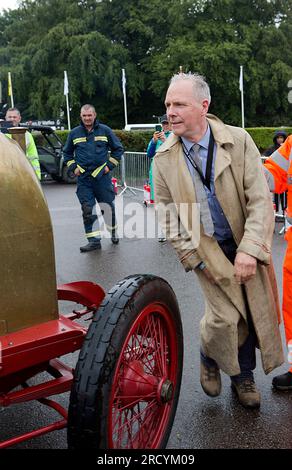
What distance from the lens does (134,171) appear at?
1462 centimetres

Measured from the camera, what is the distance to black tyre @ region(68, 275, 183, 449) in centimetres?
209

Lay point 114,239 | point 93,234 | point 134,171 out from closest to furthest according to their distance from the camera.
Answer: point 93,234, point 114,239, point 134,171

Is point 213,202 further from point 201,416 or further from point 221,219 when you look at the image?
point 201,416

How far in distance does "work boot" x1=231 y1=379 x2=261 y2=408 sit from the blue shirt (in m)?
0.83

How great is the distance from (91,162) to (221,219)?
4795mm

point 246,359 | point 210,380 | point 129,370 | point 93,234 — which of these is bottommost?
point 93,234

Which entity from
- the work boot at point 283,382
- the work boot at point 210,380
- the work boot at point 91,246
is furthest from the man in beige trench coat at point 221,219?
the work boot at point 91,246

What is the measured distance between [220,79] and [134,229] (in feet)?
97.9

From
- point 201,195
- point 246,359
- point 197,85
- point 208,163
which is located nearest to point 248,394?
point 246,359

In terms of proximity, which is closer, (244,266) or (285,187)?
(244,266)

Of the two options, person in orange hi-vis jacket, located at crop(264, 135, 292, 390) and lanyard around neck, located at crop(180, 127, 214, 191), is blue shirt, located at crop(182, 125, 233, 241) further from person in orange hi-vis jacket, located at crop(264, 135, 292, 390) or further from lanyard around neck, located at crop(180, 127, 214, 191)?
person in orange hi-vis jacket, located at crop(264, 135, 292, 390)

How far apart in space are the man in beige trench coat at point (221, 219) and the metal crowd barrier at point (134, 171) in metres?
10.8

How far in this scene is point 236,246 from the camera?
3088 mm
